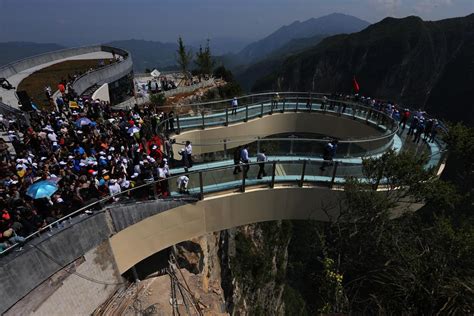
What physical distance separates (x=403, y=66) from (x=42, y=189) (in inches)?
5641

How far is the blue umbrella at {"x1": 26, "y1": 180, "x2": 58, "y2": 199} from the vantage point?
823 cm

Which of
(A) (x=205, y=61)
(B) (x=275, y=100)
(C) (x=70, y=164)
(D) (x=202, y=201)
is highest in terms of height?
(C) (x=70, y=164)

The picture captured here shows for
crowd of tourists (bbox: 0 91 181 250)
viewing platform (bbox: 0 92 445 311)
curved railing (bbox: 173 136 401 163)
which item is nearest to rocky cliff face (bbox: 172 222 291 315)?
viewing platform (bbox: 0 92 445 311)

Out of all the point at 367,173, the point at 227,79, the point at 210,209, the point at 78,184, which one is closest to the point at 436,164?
the point at 367,173

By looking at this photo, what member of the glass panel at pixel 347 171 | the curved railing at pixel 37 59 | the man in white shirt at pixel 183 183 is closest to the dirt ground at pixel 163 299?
the man in white shirt at pixel 183 183

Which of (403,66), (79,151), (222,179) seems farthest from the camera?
(403,66)

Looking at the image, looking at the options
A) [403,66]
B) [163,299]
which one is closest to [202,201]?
[163,299]

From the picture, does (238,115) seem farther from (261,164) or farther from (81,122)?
(81,122)

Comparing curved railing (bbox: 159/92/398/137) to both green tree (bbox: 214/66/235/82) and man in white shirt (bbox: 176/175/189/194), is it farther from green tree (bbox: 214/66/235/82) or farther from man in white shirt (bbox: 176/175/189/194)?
green tree (bbox: 214/66/235/82)

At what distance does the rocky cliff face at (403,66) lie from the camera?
105m

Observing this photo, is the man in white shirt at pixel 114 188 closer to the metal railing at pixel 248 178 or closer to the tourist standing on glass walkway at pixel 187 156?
the metal railing at pixel 248 178

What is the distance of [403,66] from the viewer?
123562mm

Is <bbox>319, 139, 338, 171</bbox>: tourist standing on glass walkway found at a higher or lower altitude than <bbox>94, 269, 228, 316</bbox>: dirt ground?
higher

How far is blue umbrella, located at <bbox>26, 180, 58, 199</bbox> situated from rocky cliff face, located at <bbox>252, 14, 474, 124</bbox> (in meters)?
110
